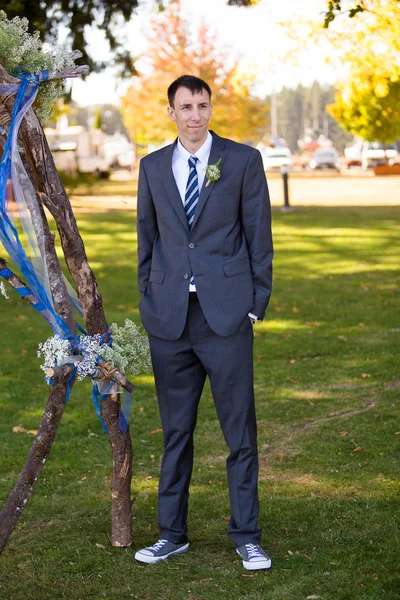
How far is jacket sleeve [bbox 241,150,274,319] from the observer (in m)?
3.95

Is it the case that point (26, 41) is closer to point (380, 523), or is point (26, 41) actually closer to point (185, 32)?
point (380, 523)

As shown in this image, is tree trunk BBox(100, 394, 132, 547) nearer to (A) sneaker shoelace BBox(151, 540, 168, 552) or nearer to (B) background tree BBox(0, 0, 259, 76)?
(A) sneaker shoelace BBox(151, 540, 168, 552)

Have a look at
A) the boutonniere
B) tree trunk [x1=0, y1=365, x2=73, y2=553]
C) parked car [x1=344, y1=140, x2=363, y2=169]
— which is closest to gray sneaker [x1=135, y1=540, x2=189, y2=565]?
tree trunk [x1=0, y1=365, x2=73, y2=553]

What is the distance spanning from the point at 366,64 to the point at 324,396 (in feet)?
24.4

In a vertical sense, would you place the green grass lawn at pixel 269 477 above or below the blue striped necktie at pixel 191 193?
below

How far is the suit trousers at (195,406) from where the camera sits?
400cm

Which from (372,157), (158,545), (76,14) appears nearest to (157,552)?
(158,545)

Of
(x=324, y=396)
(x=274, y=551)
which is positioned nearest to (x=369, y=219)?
(x=324, y=396)

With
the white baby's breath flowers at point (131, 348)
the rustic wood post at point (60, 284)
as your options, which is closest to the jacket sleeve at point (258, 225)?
the white baby's breath flowers at point (131, 348)

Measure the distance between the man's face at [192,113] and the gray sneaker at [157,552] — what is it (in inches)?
74.6

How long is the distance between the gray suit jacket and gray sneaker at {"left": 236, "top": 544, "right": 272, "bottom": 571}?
1.00m

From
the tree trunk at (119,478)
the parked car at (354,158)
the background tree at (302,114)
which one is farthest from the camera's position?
the background tree at (302,114)

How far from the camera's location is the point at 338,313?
34.3ft

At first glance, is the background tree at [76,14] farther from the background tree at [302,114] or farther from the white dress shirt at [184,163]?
the background tree at [302,114]
